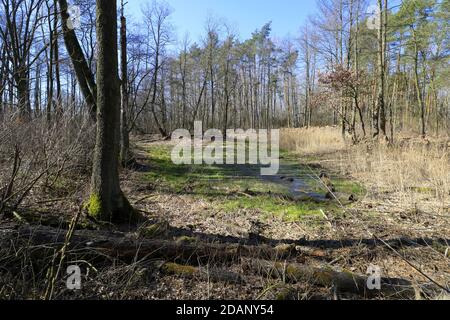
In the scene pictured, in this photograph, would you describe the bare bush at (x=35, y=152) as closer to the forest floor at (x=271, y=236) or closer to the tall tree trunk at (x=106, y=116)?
the forest floor at (x=271, y=236)

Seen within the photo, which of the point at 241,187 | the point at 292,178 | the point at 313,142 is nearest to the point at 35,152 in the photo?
the point at 241,187

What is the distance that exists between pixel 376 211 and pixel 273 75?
30.3 m

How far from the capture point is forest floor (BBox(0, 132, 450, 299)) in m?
2.28

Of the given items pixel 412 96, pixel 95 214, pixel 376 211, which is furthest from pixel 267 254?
pixel 412 96

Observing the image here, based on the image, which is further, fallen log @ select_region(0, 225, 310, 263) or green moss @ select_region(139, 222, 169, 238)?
green moss @ select_region(139, 222, 169, 238)

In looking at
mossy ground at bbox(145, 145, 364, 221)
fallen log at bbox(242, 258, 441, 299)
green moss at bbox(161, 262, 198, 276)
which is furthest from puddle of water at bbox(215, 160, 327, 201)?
green moss at bbox(161, 262, 198, 276)

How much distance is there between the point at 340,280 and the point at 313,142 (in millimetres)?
12066

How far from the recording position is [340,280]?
232 cm

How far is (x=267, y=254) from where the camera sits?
287cm

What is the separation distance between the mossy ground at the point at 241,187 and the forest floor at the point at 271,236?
0.9 inches

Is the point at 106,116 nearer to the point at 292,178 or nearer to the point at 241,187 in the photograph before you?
the point at 241,187

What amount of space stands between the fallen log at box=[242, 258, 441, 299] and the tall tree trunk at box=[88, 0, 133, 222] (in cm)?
215

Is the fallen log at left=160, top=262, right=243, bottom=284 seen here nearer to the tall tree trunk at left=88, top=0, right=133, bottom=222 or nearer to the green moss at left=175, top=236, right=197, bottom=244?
the green moss at left=175, top=236, right=197, bottom=244

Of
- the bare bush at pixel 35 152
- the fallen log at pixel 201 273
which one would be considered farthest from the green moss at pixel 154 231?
the bare bush at pixel 35 152
